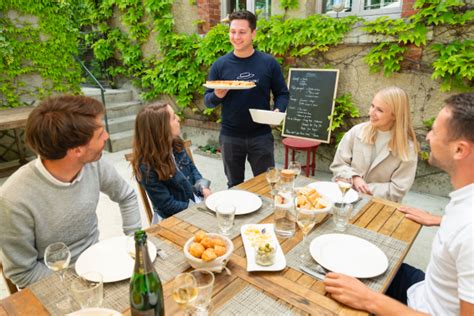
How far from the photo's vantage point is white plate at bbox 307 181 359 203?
5.49ft

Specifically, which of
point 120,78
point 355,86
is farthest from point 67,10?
point 355,86

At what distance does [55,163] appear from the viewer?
1312 millimetres

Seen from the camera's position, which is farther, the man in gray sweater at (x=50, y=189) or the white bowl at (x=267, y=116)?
the white bowl at (x=267, y=116)

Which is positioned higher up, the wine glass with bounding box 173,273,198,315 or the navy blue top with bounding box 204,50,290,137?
the navy blue top with bounding box 204,50,290,137

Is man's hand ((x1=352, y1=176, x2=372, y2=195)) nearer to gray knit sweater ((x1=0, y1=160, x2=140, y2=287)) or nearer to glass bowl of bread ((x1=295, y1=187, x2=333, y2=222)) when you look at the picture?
glass bowl of bread ((x1=295, y1=187, x2=333, y2=222))

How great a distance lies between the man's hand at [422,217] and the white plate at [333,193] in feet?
0.81

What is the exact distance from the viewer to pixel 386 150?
2.01m

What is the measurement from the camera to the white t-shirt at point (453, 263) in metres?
0.90

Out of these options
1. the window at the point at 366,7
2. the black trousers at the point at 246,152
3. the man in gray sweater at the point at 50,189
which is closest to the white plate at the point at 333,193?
the black trousers at the point at 246,152

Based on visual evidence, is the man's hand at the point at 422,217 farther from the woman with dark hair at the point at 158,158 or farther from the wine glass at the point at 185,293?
the woman with dark hair at the point at 158,158

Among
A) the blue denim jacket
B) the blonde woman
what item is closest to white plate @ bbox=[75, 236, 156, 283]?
the blue denim jacket

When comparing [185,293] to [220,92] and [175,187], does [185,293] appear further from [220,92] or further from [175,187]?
[220,92]

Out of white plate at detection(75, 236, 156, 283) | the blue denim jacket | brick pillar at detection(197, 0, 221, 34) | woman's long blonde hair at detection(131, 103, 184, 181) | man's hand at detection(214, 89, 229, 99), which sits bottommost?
the blue denim jacket

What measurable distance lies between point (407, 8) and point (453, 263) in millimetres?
3253
